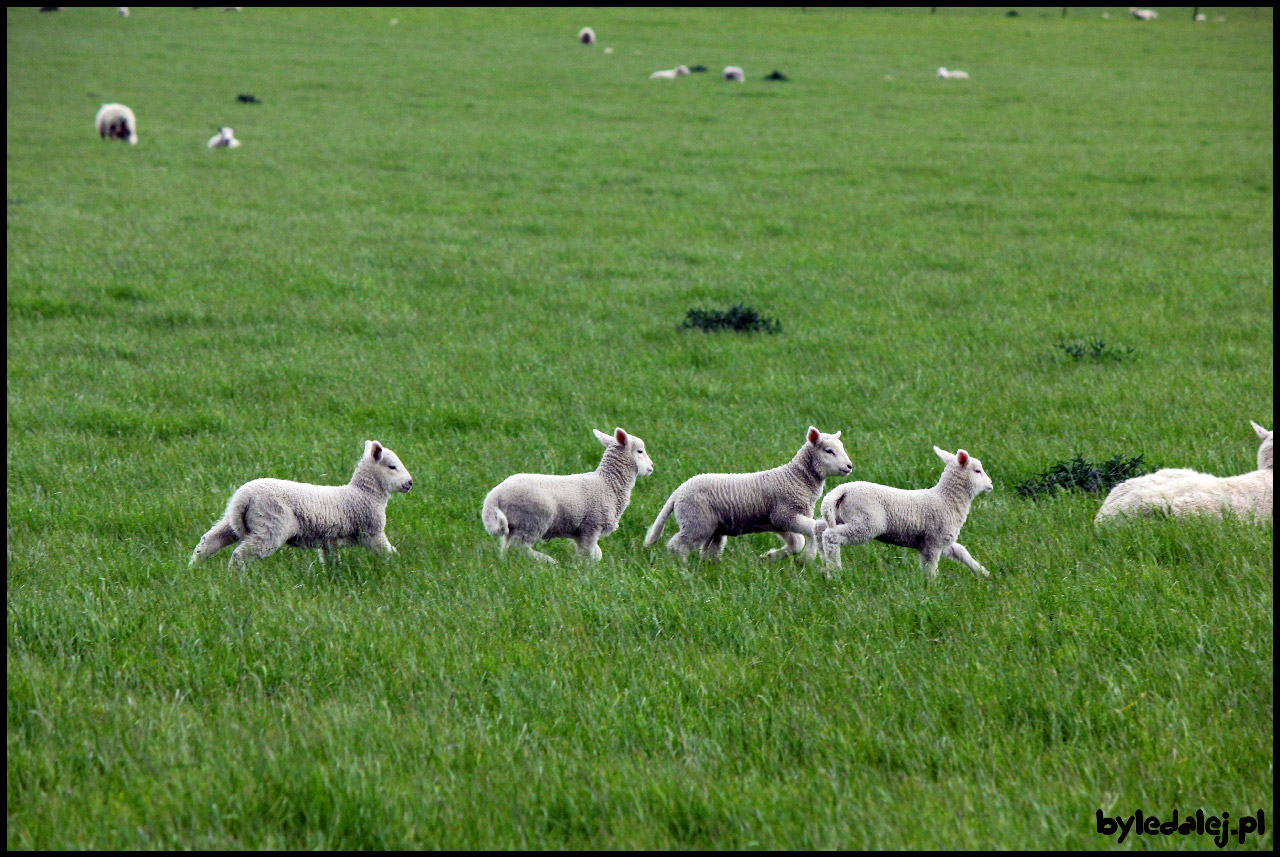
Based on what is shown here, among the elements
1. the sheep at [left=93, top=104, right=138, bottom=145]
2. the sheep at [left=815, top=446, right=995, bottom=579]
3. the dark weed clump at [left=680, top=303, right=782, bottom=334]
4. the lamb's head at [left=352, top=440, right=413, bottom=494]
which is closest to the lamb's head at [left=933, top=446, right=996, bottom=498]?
the sheep at [left=815, top=446, right=995, bottom=579]

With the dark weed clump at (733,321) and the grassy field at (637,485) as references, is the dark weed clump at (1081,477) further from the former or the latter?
the dark weed clump at (733,321)

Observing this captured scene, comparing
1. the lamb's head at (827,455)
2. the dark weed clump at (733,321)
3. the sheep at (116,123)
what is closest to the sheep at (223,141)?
the sheep at (116,123)

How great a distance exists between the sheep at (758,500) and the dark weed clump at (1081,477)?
2.32 meters

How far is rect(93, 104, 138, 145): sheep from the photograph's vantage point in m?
32.5

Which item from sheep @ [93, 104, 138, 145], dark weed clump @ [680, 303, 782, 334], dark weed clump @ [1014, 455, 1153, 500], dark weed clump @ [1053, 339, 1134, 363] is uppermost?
sheep @ [93, 104, 138, 145]

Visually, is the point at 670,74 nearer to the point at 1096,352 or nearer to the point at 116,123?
the point at 116,123

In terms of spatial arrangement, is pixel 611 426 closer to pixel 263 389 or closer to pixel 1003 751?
pixel 263 389

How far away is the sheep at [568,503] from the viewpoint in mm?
7176

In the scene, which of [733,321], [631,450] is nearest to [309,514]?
[631,450]

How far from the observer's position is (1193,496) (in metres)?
7.47

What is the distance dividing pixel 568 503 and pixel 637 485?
7.09 feet

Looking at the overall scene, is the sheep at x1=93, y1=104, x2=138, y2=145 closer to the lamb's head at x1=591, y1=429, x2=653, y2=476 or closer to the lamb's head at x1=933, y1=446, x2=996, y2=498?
the lamb's head at x1=591, y1=429, x2=653, y2=476

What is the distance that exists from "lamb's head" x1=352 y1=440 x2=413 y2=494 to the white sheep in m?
45.2

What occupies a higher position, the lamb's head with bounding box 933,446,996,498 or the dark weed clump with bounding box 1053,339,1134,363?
the lamb's head with bounding box 933,446,996,498
